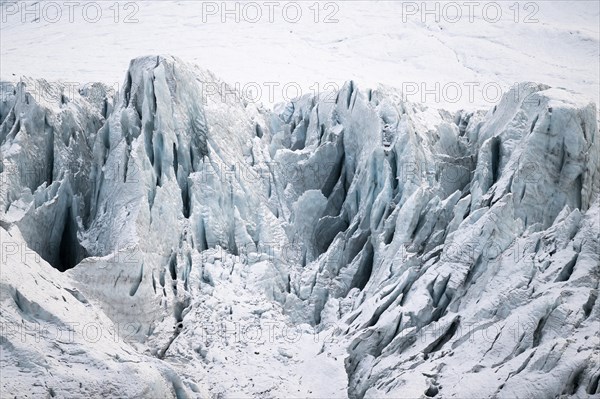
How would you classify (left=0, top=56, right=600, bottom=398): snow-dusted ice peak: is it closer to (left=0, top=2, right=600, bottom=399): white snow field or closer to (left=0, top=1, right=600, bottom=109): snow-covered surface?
(left=0, top=2, right=600, bottom=399): white snow field

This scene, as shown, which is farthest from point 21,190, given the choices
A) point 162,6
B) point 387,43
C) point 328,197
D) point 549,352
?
point 162,6

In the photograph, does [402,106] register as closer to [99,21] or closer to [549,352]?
[549,352]

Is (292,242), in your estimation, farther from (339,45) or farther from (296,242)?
(339,45)

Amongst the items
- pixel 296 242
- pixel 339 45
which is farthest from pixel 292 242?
pixel 339 45

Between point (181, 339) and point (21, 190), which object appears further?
point (21, 190)

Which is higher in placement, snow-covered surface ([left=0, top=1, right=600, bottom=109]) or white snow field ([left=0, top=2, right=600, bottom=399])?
snow-covered surface ([left=0, top=1, right=600, bottom=109])

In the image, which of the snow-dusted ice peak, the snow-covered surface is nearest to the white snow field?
the snow-dusted ice peak
